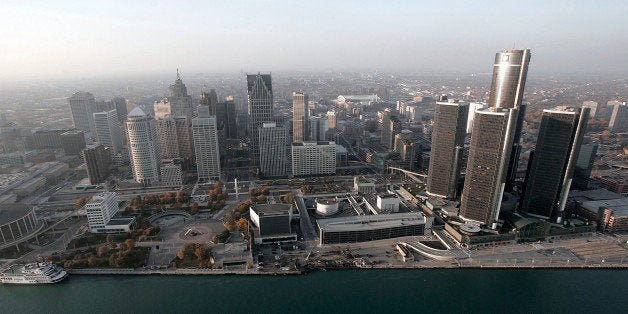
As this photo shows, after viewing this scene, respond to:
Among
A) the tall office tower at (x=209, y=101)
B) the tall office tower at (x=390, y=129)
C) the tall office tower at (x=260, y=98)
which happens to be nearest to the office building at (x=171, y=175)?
the tall office tower at (x=260, y=98)

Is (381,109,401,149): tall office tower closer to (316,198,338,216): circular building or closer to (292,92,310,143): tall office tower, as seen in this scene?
(292,92,310,143): tall office tower

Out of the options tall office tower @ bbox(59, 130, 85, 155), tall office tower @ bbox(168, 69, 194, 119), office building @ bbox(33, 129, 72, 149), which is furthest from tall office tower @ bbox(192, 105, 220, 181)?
office building @ bbox(33, 129, 72, 149)

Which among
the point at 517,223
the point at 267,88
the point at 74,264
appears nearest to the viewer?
the point at 74,264

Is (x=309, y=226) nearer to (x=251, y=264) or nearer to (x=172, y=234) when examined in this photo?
(x=251, y=264)

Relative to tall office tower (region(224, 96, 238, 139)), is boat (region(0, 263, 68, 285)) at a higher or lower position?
lower

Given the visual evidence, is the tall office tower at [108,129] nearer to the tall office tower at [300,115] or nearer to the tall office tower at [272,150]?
the tall office tower at [272,150]

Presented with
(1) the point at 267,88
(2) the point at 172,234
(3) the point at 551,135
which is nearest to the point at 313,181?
(1) the point at 267,88
